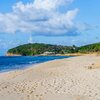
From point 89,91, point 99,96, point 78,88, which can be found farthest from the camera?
point 78,88

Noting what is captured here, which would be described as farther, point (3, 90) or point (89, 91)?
point (3, 90)

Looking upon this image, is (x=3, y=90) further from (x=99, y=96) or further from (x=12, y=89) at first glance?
(x=99, y=96)

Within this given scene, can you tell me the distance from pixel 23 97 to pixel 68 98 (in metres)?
2.64

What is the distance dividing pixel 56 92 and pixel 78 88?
1.75 metres

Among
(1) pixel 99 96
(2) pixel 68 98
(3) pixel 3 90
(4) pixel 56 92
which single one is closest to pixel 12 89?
(3) pixel 3 90

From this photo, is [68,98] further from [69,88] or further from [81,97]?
[69,88]

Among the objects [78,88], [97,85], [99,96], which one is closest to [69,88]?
[78,88]

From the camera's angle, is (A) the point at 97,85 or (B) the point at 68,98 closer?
(B) the point at 68,98

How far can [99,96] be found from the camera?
1755 centimetres

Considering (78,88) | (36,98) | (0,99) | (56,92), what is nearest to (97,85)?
(78,88)

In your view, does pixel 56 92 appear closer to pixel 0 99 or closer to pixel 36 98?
pixel 36 98

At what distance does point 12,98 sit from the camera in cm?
1823

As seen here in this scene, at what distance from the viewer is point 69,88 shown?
2078 cm

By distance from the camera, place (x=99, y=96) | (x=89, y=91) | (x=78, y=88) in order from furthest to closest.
Answer: (x=78, y=88)
(x=89, y=91)
(x=99, y=96)
